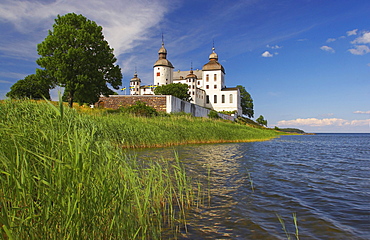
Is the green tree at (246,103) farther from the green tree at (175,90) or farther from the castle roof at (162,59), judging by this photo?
the green tree at (175,90)

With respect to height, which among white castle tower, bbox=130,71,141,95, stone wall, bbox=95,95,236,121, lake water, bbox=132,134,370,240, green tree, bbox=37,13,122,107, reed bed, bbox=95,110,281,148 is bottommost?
lake water, bbox=132,134,370,240

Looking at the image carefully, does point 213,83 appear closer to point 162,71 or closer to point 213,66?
point 213,66

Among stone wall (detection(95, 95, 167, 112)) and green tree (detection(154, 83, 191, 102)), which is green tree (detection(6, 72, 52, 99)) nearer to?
stone wall (detection(95, 95, 167, 112))

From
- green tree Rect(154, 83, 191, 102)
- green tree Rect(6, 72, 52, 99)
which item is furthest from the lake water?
green tree Rect(154, 83, 191, 102)

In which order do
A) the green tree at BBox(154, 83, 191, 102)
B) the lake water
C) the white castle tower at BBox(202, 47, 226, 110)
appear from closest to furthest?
the lake water
the green tree at BBox(154, 83, 191, 102)
the white castle tower at BBox(202, 47, 226, 110)

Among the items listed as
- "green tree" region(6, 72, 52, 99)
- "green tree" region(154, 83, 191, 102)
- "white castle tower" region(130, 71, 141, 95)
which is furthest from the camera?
"white castle tower" region(130, 71, 141, 95)

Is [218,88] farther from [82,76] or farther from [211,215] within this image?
[211,215]

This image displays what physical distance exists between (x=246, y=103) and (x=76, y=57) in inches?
2590

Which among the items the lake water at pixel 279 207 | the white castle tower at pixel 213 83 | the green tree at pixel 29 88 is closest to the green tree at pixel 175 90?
the white castle tower at pixel 213 83

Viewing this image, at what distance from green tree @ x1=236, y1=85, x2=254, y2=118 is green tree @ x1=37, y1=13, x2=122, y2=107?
6234 centimetres

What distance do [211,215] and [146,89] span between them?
72.6m

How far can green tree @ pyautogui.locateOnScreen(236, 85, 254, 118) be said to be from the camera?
8388cm

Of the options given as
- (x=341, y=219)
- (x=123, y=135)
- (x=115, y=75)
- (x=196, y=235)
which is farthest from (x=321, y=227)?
(x=115, y=75)

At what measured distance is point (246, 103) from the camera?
275ft
